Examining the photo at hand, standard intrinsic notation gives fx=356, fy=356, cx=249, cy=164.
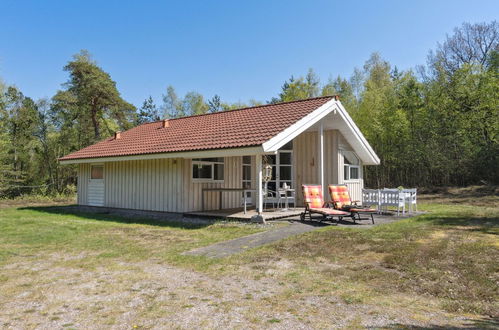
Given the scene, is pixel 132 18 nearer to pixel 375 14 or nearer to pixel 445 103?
pixel 375 14

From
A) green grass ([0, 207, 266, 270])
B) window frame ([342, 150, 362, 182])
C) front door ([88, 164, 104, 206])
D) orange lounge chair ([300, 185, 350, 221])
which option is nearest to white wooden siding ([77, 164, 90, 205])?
front door ([88, 164, 104, 206])

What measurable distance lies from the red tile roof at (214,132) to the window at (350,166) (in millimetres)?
3423

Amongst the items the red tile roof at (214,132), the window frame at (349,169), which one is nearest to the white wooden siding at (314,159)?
the window frame at (349,169)

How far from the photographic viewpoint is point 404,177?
2692 centimetres

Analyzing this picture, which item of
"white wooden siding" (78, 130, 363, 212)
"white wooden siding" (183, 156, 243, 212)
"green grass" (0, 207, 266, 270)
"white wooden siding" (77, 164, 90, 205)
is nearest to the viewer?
"green grass" (0, 207, 266, 270)

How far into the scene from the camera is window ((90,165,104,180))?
15.6 meters

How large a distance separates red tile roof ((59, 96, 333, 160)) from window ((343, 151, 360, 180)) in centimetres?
342

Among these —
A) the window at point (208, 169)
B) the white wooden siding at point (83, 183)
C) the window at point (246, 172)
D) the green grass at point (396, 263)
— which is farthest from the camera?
the white wooden siding at point (83, 183)

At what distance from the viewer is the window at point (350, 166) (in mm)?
14734

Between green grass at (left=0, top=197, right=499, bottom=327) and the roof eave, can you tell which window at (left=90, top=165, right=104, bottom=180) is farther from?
green grass at (left=0, top=197, right=499, bottom=327)

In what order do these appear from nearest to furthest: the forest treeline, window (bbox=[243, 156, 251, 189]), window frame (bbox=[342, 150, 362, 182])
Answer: window (bbox=[243, 156, 251, 189])
window frame (bbox=[342, 150, 362, 182])
the forest treeline

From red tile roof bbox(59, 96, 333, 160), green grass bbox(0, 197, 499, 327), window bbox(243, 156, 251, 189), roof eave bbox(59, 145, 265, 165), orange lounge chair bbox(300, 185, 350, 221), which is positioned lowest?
green grass bbox(0, 197, 499, 327)

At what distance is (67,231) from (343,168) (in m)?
9.96

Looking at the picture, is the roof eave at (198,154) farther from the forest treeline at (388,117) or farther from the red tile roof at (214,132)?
the forest treeline at (388,117)
